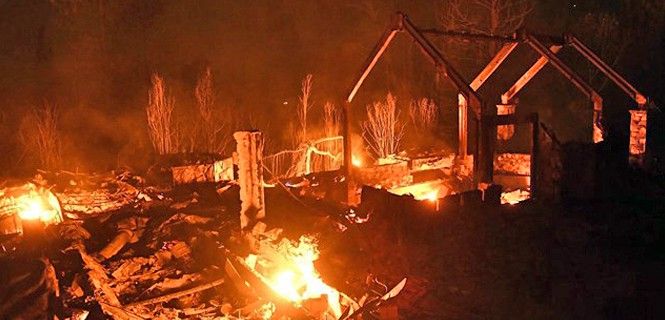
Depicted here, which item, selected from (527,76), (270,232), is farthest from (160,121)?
(527,76)

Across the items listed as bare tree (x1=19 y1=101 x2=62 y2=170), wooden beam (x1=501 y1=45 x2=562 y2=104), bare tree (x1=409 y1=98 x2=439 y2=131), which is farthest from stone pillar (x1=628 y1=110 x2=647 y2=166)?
bare tree (x1=19 y1=101 x2=62 y2=170)

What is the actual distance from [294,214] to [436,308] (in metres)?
5.48

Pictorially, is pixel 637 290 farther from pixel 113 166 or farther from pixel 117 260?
pixel 113 166

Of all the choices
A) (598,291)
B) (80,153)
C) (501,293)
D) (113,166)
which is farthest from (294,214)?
(80,153)

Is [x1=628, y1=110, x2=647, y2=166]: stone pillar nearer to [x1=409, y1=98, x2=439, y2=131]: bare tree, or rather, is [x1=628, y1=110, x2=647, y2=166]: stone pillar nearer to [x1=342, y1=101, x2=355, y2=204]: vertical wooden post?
[x1=342, y1=101, x2=355, y2=204]: vertical wooden post

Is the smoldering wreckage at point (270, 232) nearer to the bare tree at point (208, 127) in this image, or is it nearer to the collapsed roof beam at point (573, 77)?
the collapsed roof beam at point (573, 77)

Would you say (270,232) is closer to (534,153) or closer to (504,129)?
(534,153)

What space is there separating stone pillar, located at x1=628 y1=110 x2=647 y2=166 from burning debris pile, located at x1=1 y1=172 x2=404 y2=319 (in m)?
9.63

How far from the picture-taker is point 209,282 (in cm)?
1027

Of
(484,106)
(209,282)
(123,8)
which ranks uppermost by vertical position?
(123,8)

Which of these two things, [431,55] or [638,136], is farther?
[638,136]

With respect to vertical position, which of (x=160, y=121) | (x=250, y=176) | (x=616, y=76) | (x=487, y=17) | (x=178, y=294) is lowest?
(x=178, y=294)

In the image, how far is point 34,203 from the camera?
12.5 meters

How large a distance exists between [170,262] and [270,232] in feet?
6.80
